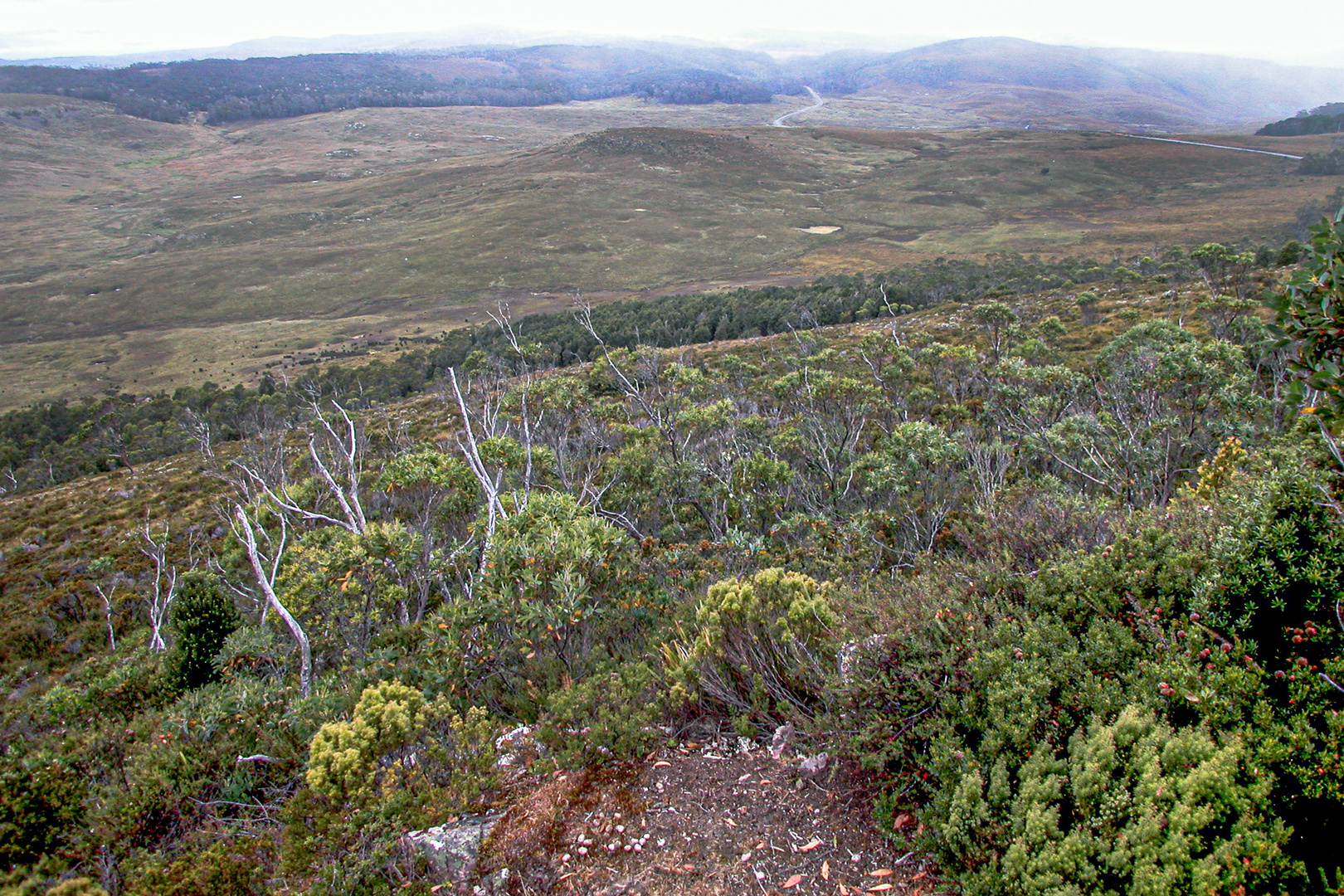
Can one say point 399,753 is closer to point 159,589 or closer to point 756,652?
point 756,652

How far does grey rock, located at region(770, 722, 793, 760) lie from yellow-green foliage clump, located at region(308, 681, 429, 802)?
2.97 metres

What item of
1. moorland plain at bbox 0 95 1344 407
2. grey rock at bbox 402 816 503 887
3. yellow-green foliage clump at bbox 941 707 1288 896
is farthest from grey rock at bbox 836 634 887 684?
moorland plain at bbox 0 95 1344 407

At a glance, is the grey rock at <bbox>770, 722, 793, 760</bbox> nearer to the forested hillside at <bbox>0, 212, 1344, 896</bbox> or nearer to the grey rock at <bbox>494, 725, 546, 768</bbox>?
the forested hillside at <bbox>0, 212, 1344, 896</bbox>

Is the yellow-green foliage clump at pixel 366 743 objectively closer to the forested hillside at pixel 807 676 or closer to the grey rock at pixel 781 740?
the forested hillside at pixel 807 676

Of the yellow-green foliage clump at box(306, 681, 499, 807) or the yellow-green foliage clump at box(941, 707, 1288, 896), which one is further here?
the yellow-green foliage clump at box(306, 681, 499, 807)

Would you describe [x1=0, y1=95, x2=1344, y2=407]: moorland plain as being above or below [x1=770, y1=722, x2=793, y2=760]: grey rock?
above

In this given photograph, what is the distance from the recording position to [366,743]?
496 cm

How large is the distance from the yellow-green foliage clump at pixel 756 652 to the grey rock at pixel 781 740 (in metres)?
0.16

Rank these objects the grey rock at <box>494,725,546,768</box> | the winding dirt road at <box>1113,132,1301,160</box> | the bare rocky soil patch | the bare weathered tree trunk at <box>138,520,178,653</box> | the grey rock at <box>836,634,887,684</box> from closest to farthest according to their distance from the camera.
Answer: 1. the bare rocky soil patch
2. the grey rock at <box>836,634,887,684</box>
3. the grey rock at <box>494,725,546,768</box>
4. the bare weathered tree trunk at <box>138,520,178,653</box>
5. the winding dirt road at <box>1113,132,1301,160</box>

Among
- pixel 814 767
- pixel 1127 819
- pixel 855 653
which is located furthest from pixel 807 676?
pixel 1127 819

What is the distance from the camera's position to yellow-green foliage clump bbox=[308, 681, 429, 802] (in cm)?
477

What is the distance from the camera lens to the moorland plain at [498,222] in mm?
77812

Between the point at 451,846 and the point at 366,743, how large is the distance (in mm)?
1092

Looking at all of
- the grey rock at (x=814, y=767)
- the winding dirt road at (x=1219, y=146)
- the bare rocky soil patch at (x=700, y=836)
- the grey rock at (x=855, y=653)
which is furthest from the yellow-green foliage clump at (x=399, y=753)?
the winding dirt road at (x=1219, y=146)
